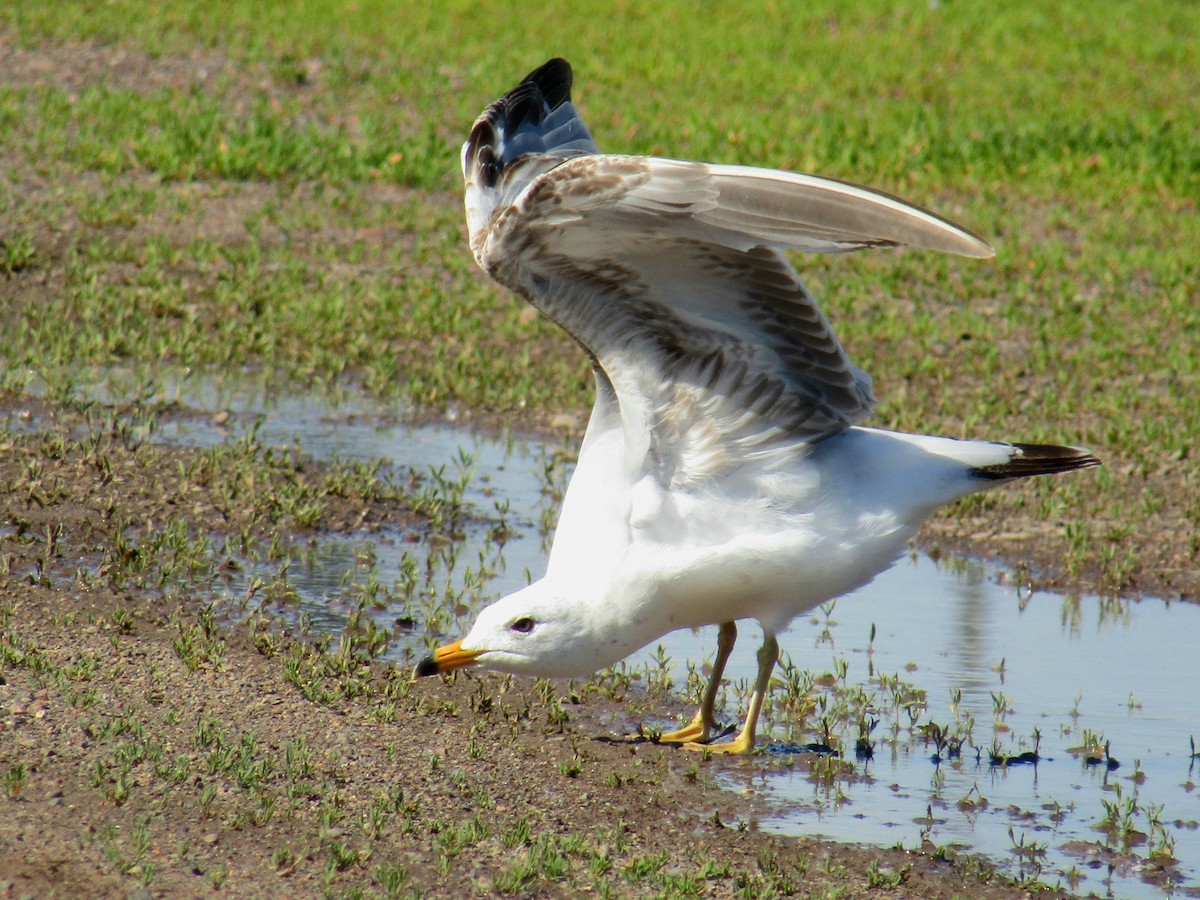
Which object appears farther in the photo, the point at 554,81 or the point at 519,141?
the point at 554,81

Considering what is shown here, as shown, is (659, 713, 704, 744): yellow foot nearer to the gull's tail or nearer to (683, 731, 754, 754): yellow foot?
(683, 731, 754, 754): yellow foot

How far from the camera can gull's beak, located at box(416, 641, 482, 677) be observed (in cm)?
488

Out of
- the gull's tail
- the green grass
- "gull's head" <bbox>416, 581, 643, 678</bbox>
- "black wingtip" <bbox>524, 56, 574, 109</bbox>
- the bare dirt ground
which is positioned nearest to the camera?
the bare dirt ground

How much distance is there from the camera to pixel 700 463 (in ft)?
16.4

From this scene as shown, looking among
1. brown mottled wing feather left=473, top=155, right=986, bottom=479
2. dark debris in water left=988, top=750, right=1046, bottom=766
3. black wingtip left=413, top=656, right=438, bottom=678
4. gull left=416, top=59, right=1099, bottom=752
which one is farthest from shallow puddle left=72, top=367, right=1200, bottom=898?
brown mottled wing feather left=473, top=155, right=986, bottom=479

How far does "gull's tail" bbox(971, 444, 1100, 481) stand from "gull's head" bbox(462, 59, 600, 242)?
5.29ft

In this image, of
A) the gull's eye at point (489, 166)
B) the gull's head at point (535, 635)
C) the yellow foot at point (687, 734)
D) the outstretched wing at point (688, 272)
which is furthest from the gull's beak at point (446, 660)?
the gull's eye at point (489, 166)

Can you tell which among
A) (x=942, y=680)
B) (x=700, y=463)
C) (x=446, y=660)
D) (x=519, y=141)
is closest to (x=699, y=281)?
(x=700, y=463)

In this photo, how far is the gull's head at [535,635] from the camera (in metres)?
4.85

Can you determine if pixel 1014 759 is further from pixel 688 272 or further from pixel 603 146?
pixel 603 146

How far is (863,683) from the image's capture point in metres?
5.66

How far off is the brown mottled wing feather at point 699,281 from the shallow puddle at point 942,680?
3.46ft

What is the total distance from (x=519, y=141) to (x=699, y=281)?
1.15 m

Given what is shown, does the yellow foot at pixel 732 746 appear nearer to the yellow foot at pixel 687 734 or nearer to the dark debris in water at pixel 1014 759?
the yellow foot at pixel 687 734
